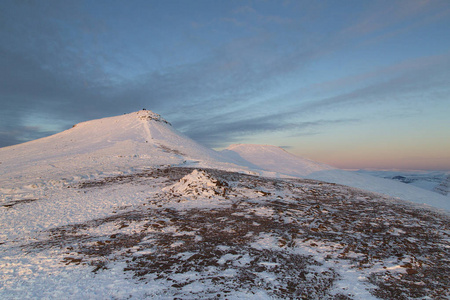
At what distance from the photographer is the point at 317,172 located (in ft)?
124

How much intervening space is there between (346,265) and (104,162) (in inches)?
906

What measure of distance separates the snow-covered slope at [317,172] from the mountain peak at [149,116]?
17.1 meters

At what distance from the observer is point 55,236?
8.31 m

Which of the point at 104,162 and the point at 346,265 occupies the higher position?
the point at 104,162

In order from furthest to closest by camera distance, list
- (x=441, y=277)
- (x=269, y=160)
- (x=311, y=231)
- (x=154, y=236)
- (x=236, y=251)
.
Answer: (x=269, y=160)
(x=311, y=231)
(x=154, y=236)
(x=236, y=251)
(x=441, y=277)

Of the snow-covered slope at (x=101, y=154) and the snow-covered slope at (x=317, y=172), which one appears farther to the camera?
the snow-covered slope at (x=317, y=172)

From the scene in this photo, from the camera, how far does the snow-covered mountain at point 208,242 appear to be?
16.4ft

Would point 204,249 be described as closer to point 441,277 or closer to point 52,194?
point 441,277

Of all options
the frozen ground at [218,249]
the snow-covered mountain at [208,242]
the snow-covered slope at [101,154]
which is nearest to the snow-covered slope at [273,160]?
the snow-covered slope at [101,154]

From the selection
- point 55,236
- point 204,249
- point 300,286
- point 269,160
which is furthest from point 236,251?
point 269,160

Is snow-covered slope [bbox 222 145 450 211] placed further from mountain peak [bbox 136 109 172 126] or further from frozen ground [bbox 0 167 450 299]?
mountain peak [bbox 136 109 172 126]

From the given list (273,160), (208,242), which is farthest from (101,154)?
(273,160)

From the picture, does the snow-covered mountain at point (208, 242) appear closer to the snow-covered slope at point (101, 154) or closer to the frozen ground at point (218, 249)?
the frozen ground at point (218, 249)

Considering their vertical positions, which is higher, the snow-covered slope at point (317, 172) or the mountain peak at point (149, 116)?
the mountain peak at point (149, 116)
